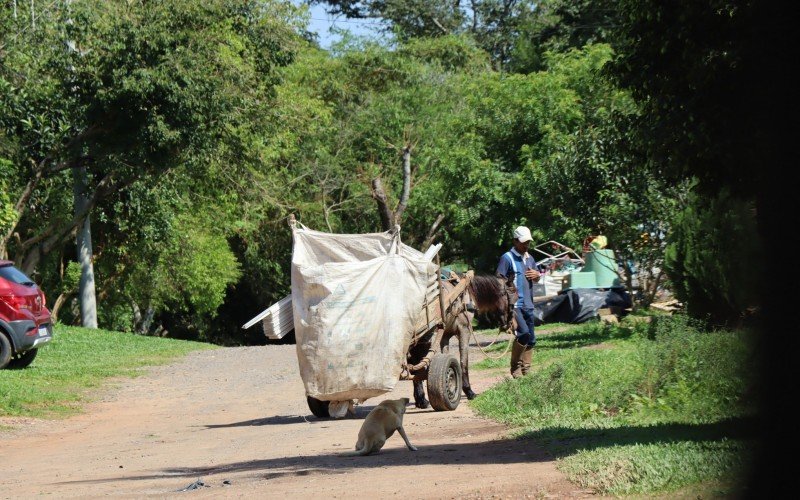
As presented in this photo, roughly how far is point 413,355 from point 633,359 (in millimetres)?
2816

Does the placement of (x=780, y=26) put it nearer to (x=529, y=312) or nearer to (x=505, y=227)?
(x=529, y=312)

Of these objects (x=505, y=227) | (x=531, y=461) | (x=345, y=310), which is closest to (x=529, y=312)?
(x=345, y=310)

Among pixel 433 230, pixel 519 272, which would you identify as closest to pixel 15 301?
pixel 519 272

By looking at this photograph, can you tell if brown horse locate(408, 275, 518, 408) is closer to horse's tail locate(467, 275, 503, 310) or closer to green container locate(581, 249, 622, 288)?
horse's tail locate(467, 275, 503, 310)

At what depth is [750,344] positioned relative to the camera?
278 inches

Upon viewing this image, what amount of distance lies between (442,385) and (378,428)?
3114 mm

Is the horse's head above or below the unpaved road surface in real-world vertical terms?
above

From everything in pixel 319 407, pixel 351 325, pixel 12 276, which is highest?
pixel 12 276

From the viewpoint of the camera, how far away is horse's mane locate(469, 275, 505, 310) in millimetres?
14461

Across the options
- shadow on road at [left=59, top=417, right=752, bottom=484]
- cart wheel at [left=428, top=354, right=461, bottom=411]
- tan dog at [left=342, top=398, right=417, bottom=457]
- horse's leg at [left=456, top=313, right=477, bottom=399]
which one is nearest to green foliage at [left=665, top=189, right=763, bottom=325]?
shadow on road at [left=59, top=417, right=752, bottom=484]

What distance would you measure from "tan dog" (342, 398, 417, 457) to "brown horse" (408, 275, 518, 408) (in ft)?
11.9

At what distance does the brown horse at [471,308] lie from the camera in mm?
13930

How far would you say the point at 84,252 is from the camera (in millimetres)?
31516

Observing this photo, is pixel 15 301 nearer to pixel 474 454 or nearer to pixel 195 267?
pixel 474 454
